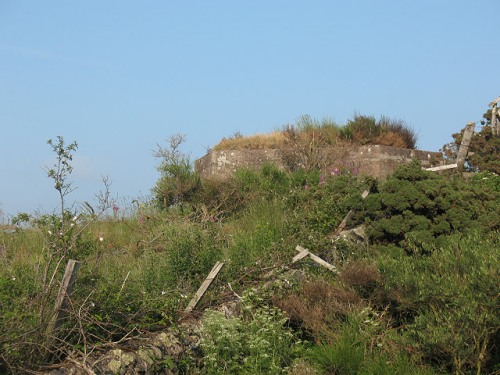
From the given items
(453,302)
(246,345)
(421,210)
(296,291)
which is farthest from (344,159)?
(453,302)

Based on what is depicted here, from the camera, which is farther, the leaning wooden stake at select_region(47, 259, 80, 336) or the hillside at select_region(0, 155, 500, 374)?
the hillside at select_region(0, 155, 500, 374)

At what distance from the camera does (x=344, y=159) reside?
1883cm

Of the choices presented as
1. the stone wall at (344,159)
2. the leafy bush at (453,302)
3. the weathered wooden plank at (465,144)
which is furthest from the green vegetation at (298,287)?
the weathered wooden plank at (465,144)

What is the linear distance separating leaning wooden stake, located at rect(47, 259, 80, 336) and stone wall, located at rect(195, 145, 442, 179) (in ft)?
37.8

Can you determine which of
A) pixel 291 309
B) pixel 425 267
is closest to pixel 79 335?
pixel 291 309

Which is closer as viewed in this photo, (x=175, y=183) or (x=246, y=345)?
(x=246, y=345)

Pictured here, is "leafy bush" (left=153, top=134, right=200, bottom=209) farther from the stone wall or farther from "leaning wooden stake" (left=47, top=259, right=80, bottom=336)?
"leaning wooden stake" (left=47, top=259, right=80, bottom=336)

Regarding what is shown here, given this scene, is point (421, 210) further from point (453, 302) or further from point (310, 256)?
point (453, 302)

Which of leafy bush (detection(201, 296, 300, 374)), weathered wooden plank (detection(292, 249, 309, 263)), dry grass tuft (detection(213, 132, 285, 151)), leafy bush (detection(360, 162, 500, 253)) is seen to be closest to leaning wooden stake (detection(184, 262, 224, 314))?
leafy bush (detection(201, 296, 300, 374))

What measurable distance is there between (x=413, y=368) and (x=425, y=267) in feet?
5.17

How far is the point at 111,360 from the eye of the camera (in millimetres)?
6828

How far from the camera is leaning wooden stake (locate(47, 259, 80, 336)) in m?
6.70

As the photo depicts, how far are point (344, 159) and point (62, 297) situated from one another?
1301 cm

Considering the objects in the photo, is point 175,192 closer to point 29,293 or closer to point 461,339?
point 29,293
